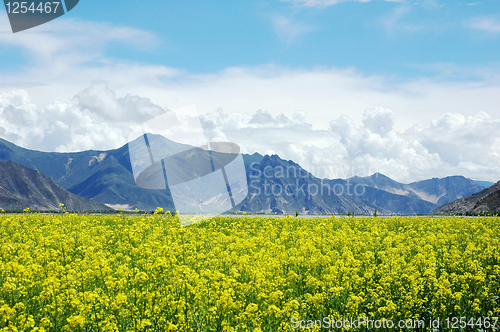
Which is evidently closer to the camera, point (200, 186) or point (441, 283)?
point (441, 283)

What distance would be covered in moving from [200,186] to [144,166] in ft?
15.5

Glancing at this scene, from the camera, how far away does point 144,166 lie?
68.2 feet

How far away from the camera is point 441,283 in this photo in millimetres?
10562

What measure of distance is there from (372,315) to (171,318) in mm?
5093

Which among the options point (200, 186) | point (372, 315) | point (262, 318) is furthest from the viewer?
point (200, 186)

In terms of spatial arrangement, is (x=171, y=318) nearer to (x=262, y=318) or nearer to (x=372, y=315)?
(x=262, y=318)

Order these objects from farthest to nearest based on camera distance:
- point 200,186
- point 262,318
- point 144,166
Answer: point 200,186 < point 144,166 < point 262,318

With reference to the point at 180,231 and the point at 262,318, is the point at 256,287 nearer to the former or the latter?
the point at 262,318

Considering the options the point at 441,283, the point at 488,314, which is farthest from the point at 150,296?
the point at 488,314

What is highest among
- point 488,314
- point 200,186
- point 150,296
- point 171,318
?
point 200,186

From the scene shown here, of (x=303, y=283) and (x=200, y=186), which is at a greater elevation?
(x=200, y=186)

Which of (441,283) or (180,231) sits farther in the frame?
(180,231)

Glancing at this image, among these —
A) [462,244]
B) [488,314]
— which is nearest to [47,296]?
[488,314]

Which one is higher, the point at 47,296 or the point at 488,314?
the point at 47,296
